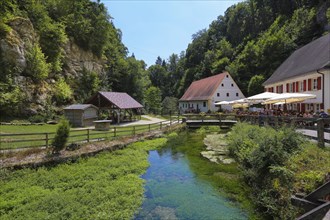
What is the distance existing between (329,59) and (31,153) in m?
22.7

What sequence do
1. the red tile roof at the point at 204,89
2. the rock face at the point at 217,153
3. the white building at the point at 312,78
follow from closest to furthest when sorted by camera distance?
the rock face at the point at 217,153
the white building at the point at 312,78
the red tile roof at the point at 204,89

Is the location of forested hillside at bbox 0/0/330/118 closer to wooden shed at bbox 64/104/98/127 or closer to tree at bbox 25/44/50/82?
tree at bbox 25/44/50/82

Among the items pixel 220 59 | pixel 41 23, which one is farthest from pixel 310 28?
pixel 41 23

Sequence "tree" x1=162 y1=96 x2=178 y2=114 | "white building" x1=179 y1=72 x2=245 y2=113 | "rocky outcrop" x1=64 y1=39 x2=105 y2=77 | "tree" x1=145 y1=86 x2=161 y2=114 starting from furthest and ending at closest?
"tree" x1=145 y1=86 x2=161 y2=114, "tree" x1=162 y1=96 x2=178 y2=114, "white building" x1=179 y1=72 x2=245 y2=113, "rocky outcrop" x1=64 y1=39 x2=105 y2=77

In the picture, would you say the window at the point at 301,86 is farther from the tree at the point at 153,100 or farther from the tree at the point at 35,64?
the tree at the point at 153,100

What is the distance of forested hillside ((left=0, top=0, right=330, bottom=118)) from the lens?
82.4 ft

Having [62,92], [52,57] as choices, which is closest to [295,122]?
[62,92]

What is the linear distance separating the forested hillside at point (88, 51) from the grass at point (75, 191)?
1598 cm

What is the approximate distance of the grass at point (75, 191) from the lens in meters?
6.85

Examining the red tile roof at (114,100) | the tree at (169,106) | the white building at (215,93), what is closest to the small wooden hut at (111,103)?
the red tile roof at (114,100)

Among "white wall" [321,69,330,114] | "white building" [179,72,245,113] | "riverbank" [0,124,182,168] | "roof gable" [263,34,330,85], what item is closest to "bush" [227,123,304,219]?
"riverbank" [0,124,182,168]

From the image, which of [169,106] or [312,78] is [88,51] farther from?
[312,78]

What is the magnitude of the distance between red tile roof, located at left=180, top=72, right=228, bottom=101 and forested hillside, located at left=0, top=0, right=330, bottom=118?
16.2 feet

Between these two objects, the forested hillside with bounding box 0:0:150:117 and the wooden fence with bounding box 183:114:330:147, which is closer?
the wooden fence with bounding box 183:114:330:147
